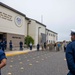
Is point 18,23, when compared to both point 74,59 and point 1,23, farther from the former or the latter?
point 74,59

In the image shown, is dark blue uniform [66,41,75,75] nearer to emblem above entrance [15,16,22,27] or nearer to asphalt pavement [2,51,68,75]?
asphalt pavement [2,51,68,75]

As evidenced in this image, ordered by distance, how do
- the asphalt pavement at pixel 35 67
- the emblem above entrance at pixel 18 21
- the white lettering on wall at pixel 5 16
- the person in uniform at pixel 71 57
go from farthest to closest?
the emblem above entrance at pixel 18 21 < the white lettering on wall at pixel 5 16 < the asphalt pavement at pixel 35 67 < the person in uniform at pixel 71 57

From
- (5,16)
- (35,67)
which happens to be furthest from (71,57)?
(5,16)

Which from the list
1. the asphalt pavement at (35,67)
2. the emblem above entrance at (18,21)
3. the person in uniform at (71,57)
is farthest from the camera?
the emblem above entrance at (18,21)

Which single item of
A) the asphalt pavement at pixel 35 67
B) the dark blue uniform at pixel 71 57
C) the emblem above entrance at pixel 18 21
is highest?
the emblem above entrance at pixel 18 21

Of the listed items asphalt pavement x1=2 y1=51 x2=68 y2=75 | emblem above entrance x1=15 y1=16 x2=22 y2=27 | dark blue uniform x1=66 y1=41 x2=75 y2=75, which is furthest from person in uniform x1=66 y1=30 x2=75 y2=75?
emblem above entrance x1=15 y1=16 x2=22 y2=27

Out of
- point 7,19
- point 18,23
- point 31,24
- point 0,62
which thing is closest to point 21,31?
point 18,23

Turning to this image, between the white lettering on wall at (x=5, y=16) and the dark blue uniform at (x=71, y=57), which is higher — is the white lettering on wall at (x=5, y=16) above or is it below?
above

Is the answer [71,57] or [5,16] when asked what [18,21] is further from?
[71,57]

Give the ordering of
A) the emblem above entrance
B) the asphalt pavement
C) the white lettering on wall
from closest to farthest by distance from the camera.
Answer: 1. the asphalt pavement
2. the white lettering on wall
3. the emblem above entrance

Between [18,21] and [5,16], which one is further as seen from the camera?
[18,21]

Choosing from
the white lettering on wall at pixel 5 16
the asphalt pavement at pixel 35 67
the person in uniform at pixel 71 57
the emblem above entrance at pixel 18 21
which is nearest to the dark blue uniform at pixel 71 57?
the person in uniform at pixel 71 57

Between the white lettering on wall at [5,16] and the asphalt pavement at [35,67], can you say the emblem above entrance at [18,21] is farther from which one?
the asphalt pavement at [35,67]

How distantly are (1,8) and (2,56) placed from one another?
32702 millimetres
